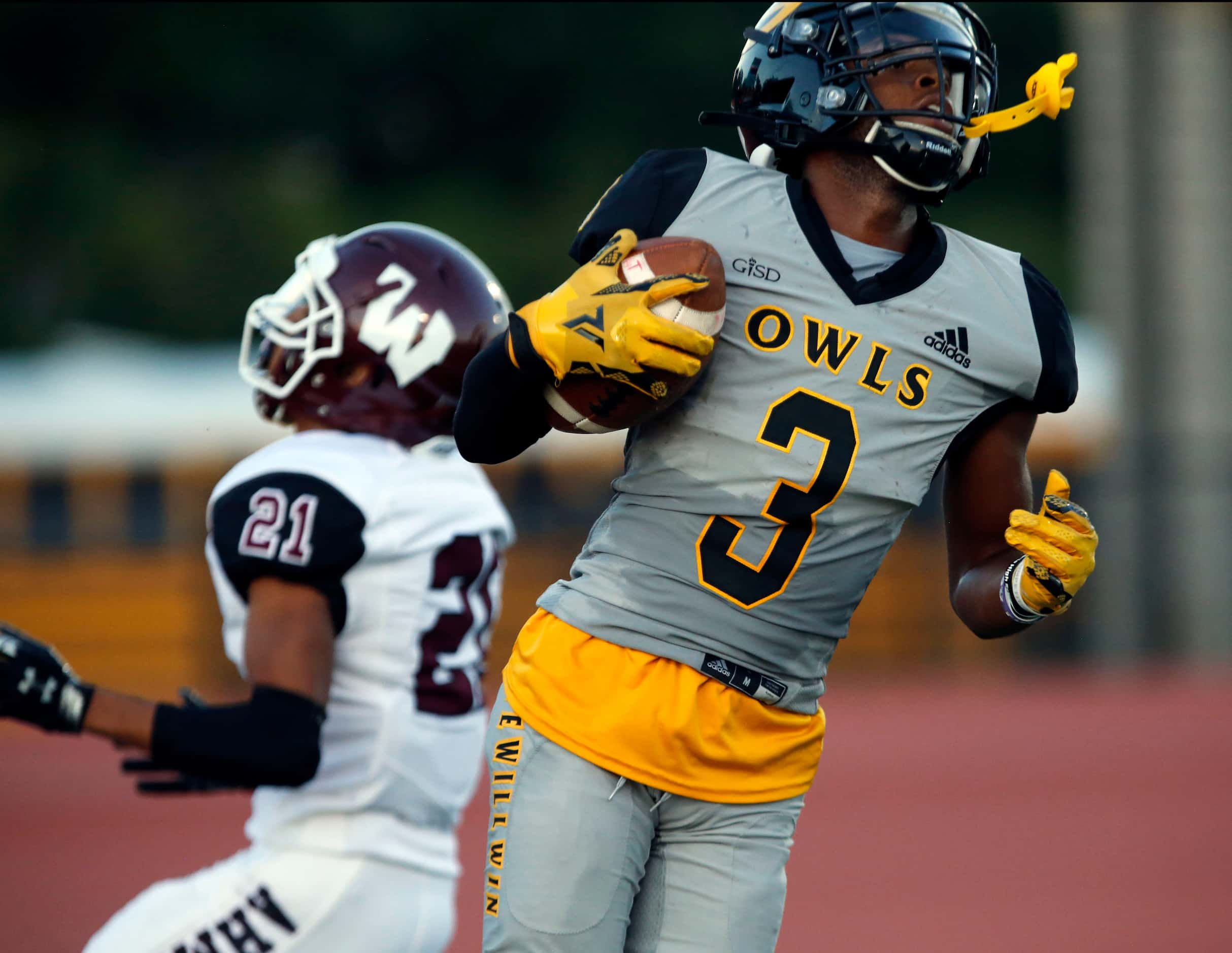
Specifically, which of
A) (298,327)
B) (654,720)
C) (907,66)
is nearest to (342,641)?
(298,327)

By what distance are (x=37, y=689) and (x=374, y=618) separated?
0.63m

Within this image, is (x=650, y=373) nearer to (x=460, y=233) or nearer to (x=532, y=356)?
(x=532, y=356)

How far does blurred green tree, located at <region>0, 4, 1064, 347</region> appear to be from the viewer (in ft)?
73.9

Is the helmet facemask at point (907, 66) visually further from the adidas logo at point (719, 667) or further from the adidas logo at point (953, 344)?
the adidas logo at point (719, 667)

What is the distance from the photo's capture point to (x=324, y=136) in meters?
26.0

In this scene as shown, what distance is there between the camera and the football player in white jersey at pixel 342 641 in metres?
2.92

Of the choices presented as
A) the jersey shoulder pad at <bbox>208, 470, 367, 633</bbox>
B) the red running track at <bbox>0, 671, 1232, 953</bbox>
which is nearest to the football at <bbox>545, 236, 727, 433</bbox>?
the jersey shoulder pad at <bbox>208, 470, 367, 633</bbox>

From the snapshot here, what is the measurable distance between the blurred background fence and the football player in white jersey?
10466mm

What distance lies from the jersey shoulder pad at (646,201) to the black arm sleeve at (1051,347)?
632mm

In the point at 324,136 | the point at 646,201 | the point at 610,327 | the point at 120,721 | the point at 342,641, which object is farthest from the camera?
the point at 324,136

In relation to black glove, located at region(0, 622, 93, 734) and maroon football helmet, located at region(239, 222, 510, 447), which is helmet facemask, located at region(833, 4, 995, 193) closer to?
maroon football helmet, located at region(239, 222, 510, 447)

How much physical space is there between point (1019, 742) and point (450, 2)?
19.4m

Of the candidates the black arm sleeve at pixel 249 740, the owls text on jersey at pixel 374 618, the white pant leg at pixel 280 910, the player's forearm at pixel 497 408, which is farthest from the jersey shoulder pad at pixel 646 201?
the white pant leg at pixel 280 910

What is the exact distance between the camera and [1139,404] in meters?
15.3
